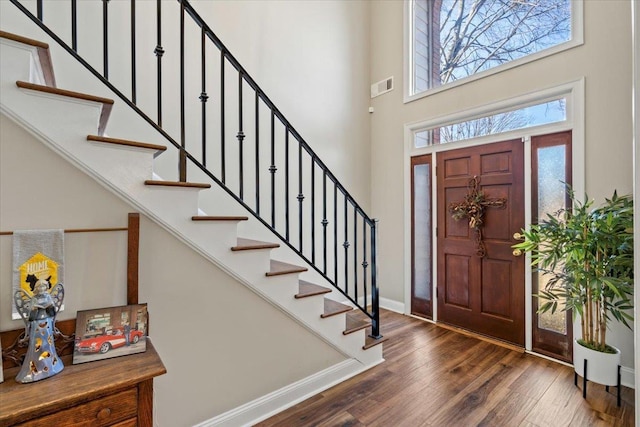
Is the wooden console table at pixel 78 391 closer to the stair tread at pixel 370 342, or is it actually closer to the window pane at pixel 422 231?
the stair tread at pixel 370 342

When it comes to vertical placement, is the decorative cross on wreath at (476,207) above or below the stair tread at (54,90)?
below

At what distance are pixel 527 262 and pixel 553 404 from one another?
3.99ft

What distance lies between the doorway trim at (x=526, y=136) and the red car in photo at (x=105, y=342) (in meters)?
3.17

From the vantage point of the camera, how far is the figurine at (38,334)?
107 cm

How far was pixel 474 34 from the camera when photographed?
11.3ft

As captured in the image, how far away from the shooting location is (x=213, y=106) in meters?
2.83

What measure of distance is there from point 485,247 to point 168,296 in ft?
9.90

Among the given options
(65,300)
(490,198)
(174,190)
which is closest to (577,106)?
(490,198)

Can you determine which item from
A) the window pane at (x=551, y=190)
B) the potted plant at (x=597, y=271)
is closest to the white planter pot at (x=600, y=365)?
the potted plant at (x=597, y=271)

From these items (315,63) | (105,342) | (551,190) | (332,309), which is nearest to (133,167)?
(105,342)

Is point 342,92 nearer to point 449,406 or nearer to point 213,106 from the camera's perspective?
point 213,106

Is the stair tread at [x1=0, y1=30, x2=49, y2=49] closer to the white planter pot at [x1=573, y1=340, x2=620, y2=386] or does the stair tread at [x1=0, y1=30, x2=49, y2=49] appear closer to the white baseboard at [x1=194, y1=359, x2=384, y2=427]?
the white baseboard at [x1=194, y1=359, x2=384, y2=427]

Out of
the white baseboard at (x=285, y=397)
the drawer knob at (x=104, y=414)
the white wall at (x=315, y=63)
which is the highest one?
the white wall at (x=315, y=63)

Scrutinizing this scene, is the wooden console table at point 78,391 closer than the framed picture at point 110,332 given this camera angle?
Yes
